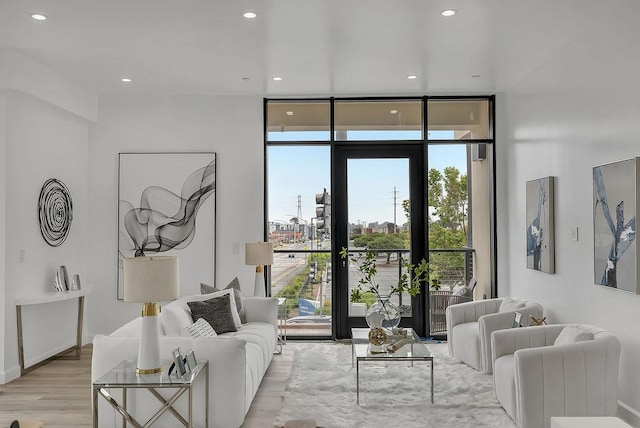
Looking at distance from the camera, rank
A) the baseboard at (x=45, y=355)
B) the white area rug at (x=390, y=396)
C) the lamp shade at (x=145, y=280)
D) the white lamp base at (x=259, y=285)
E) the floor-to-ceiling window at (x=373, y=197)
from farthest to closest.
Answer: the floor-to-ceiling window at (x=373, y=197), the white lamp base at (x=259, y=285), the baseboard at (x=45, y=355), the white area rug at (x=390, y=396), the lamp shade at (x=145, y=280)

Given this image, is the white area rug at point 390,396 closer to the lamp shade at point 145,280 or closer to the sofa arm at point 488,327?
the sofa arm at point 488,327

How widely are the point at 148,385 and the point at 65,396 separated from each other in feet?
6.39

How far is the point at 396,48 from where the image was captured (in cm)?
509

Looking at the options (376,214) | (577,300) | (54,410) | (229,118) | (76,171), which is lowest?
(54,410)

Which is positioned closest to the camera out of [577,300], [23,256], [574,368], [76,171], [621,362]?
[574,368]

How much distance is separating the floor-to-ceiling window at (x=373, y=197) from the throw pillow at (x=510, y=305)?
113 cm

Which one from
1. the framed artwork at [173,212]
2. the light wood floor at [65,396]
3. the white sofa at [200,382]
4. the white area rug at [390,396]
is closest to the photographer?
the white sofa at [200,382]

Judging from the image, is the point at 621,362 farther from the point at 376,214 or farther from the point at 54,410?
the point at 54,410

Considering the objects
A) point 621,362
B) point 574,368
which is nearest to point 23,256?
point 574,368

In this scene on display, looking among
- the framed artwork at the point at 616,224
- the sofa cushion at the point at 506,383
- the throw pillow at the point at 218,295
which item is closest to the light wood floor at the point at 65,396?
the throw pillow at the point at 218,295

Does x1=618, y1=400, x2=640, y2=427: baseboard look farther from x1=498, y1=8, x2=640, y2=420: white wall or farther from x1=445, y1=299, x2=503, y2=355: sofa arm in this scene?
x1=445, y1=299, x2=503, y2=355: sofa arm

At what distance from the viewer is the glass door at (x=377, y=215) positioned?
697 centimetres

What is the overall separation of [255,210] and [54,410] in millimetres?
3205

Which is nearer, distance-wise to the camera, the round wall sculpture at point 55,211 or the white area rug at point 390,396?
the white area rug at point 390,396
